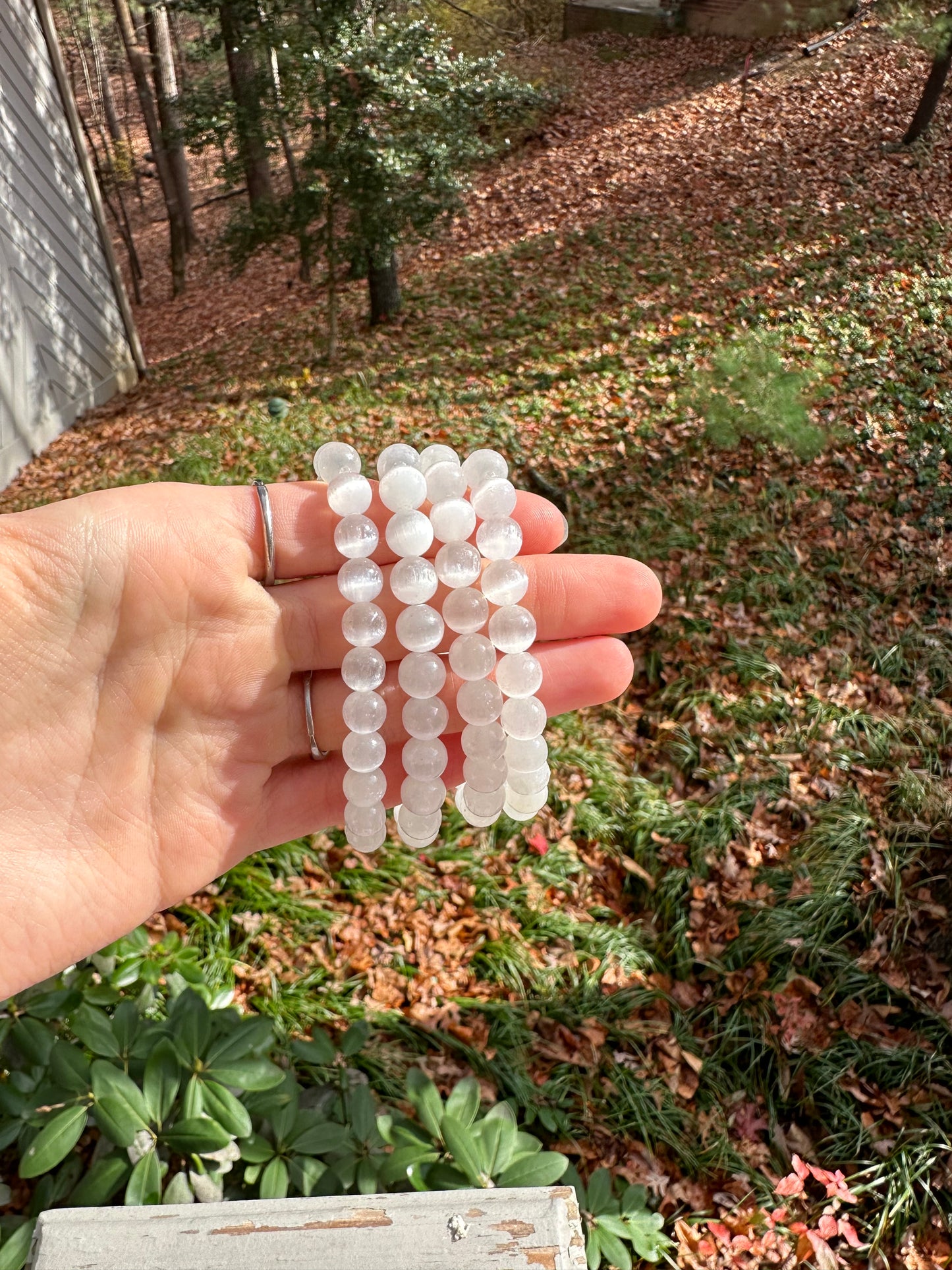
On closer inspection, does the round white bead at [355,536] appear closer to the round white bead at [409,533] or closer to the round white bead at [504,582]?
the round white bead at [409,533]

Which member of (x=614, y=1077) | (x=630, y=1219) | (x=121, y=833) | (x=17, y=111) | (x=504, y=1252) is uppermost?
(x=17, y=111)

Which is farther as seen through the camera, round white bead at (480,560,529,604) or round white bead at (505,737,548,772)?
round white bead at (505,737,548,772)

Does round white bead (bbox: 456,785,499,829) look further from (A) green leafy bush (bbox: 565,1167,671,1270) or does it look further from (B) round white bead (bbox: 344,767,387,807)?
(A) green leafy bush (bbox: 565,1167,671,1270)

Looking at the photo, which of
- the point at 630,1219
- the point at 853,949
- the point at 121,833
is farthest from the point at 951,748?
the point at 121,833

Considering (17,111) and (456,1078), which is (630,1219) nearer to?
(456,1078)

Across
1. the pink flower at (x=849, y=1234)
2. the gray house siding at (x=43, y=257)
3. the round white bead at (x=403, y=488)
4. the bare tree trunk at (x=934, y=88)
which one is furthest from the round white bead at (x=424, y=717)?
the bare tree trunk at (x=934, y=88)

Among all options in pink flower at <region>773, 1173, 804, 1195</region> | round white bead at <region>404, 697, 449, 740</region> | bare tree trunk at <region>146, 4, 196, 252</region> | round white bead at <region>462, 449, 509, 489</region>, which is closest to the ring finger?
round white bead at <region>404, 697, 449, 740</region>

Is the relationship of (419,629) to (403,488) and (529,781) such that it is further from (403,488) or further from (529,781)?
(529,781)

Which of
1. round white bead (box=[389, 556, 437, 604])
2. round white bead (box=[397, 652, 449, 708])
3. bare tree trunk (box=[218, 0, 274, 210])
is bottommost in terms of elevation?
round white bead (box=[397, 652, 449, 708])
